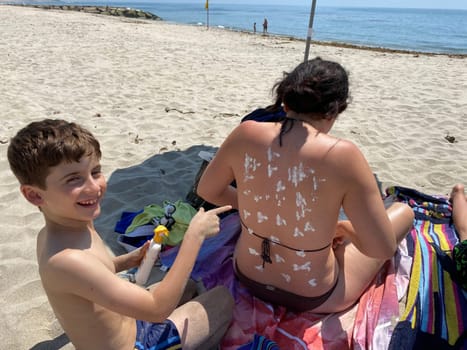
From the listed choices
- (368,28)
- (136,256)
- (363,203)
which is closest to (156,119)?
(136,256)

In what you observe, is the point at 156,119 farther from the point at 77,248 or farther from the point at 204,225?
the point at 77,248

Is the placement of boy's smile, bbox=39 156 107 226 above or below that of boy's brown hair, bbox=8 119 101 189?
below

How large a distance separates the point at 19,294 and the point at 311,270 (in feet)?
5.51

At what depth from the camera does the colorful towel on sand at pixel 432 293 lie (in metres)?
1.86

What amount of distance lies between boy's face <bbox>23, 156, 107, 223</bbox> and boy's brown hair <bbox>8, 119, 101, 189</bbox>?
0.08ft

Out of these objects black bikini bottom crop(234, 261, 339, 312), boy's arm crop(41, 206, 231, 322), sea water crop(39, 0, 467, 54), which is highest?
boy's arm crop(41, 206, 231, 322)

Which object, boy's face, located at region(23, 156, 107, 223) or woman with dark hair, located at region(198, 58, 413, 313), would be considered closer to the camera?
boy's face, located at region(23, 156, 107, 223)

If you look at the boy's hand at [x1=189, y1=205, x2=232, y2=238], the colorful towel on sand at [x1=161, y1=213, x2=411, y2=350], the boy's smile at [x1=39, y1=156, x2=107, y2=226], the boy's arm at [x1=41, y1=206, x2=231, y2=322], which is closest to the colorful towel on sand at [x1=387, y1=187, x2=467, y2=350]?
A: the colorful towel on sand at [x1=161, y1=213, x2=411, y2=350]

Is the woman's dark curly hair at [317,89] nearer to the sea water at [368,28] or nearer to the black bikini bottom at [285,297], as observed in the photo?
the black bikini bottom at [285,297]

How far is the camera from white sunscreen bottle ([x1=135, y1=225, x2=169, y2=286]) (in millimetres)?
1724

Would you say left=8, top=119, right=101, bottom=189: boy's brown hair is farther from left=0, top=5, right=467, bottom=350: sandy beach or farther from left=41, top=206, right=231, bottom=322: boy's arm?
left=0, top=5, right=467, bottom=350: sandy beach

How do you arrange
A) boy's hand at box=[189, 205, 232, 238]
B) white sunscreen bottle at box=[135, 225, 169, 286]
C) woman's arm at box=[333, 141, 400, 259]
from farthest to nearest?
1. white sunscreen bottle at box=[135, 225, 169, 286]
2. boy's hand at box=[189, 205, 232, 238]
3. woman's arm at box=[333, 141, 400, 259]

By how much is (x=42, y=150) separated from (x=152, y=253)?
69 cm

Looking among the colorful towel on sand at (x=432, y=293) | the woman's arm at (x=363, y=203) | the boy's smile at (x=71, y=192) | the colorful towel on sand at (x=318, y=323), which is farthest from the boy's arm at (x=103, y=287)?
the colorful towel on sand at (x=432, y=293)
